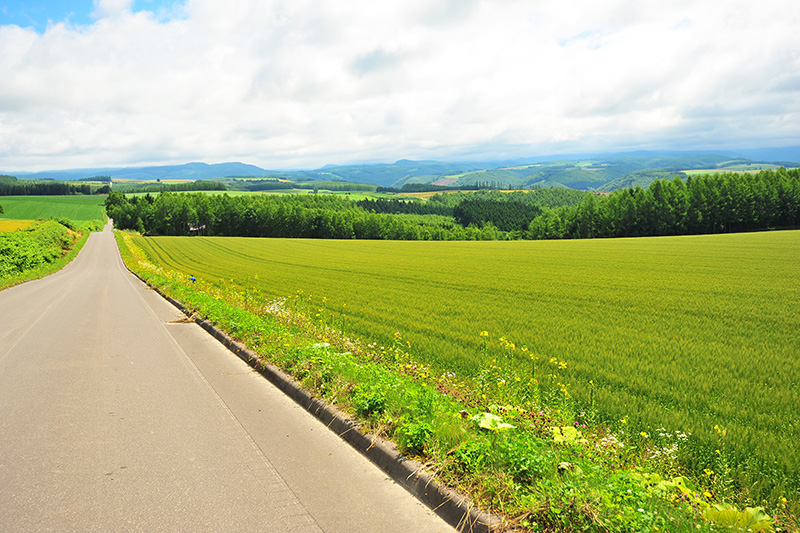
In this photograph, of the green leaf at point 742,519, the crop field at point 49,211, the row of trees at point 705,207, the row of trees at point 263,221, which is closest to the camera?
the green leaf at point 742,519

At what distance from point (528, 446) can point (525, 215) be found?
570ft

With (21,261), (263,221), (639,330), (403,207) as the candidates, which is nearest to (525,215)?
(403,207)

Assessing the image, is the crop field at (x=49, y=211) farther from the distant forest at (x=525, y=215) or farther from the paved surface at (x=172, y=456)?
the paved surface at (x=172, y=456)

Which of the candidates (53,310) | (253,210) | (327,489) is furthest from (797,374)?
(253,210)

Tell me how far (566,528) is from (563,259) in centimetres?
3540

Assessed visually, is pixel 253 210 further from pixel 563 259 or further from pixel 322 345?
pixel 322 345

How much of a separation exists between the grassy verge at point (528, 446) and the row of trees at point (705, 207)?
293 ft

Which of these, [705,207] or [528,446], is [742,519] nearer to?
[528,446]

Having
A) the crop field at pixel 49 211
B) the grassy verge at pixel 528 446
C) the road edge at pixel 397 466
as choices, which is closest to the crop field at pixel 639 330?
the grassy verge at pixel 528 446

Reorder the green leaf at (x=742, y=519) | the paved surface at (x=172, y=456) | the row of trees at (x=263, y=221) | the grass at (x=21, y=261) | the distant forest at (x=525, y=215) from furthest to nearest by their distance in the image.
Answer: the row of trees at (x=263, y=221) → the distant forest at (x=525, y=215) → the grass at (x=21, y=261) → the paved surface at (x=172, y=456) → the green leaf at (x=742, y=519)

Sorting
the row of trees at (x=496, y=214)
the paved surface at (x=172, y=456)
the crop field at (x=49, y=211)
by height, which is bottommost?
the row of trees at (x=496, y=214)

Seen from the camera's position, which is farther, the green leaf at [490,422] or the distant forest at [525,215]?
the distant forest at [525,215]

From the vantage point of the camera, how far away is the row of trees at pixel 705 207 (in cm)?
7769

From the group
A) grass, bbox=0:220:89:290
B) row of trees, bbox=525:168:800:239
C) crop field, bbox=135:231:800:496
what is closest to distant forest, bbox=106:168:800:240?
row of trees, bbox=525:168:800:239
